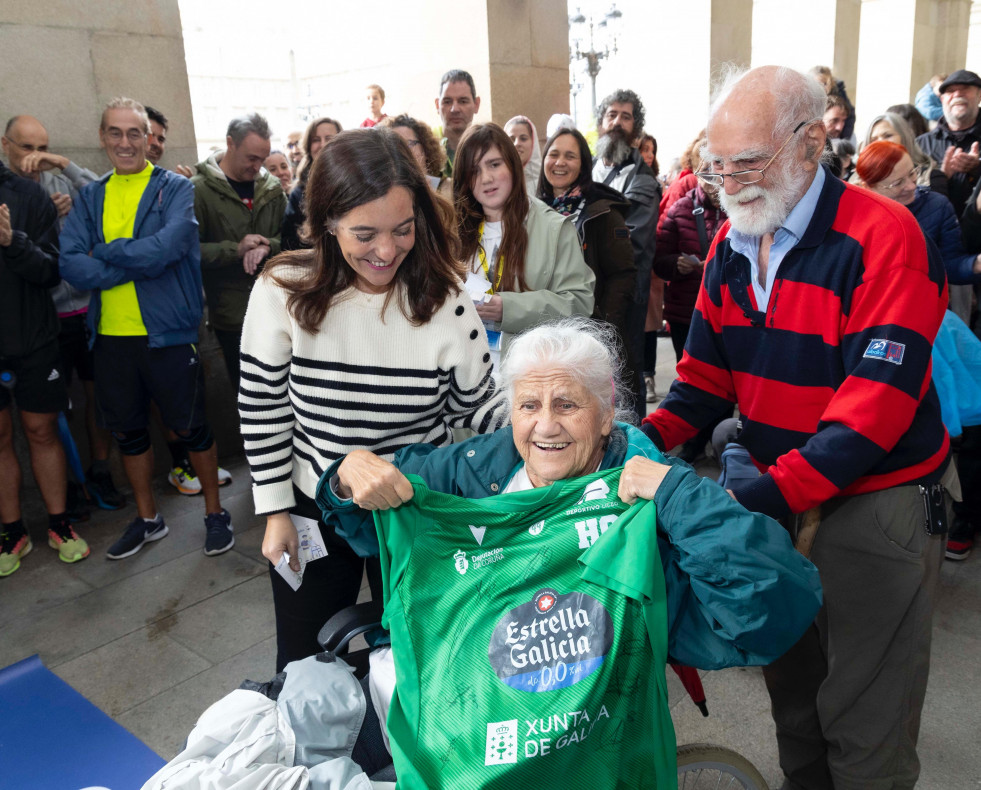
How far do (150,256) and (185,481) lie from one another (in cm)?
165

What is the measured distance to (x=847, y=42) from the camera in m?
12.0

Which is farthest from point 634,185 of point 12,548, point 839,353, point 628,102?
point 12,548

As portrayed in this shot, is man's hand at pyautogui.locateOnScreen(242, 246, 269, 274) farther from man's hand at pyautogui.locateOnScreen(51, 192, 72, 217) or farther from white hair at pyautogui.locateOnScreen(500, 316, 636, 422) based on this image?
white hair at pyautogui.locateOnScreen(500, 316, 636, 422)

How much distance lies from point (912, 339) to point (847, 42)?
12514 millimetres

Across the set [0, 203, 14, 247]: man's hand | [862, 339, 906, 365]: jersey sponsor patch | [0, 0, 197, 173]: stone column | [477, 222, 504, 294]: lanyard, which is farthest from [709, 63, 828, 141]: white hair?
[0, 0, 197, 173]: stone column

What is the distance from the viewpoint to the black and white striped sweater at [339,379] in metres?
2.04

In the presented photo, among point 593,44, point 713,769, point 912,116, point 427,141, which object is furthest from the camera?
point 593,44

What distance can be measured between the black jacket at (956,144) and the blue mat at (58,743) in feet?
17.1

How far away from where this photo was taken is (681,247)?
5098mm

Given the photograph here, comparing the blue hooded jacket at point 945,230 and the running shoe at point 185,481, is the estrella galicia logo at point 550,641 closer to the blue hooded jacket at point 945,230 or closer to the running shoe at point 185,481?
the blue hooded jacket at point 945,230

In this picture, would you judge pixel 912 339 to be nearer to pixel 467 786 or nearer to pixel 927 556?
pixel 927 556

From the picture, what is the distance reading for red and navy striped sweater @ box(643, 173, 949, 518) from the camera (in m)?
1.67

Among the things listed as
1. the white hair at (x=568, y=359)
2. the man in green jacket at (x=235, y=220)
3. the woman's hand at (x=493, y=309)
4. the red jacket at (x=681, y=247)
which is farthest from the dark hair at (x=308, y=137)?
the white hair at (x=568, y=359)

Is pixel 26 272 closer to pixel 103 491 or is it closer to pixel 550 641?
pixel 103 491
